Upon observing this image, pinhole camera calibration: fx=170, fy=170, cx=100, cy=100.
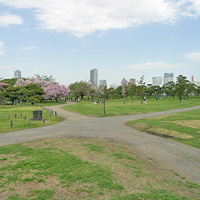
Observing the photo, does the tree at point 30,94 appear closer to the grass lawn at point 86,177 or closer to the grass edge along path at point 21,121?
the grass edge along path at point 21,121

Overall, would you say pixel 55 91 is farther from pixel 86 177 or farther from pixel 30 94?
pixel 86 177

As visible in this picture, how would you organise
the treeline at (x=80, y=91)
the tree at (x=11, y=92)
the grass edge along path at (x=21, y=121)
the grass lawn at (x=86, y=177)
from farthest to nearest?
the tree at (x=11, y=92)
the treeline at (x=80, y=91)
the grass edge along path at (x=21, y=121)
the grass lawn at (x=86, y=177)

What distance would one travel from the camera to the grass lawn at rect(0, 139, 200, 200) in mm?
5008

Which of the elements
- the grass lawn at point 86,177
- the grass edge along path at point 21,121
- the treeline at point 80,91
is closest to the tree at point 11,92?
the treeline at point 80,91

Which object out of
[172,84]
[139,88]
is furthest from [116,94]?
[139,88]

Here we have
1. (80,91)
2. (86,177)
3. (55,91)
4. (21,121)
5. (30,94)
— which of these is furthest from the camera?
(80,91)

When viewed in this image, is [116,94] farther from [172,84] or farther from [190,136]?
[190,136]

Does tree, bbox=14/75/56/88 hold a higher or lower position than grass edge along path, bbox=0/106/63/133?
higher

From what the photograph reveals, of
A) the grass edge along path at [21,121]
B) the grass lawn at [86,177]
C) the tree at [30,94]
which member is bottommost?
the grass edge along path at [21,121]

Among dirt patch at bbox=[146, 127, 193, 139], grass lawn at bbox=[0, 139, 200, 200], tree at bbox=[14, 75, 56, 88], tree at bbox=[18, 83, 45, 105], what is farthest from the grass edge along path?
tree at bbox=[14, 75, 56, 88]

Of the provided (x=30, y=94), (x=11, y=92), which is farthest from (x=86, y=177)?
(x=11, y=92)

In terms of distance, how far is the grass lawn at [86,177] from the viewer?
16.4ft

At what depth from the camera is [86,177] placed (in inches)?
231

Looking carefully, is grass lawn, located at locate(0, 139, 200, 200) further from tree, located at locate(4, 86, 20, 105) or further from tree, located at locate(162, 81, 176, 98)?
tree, located at locate(162, 81, 176, 98)
